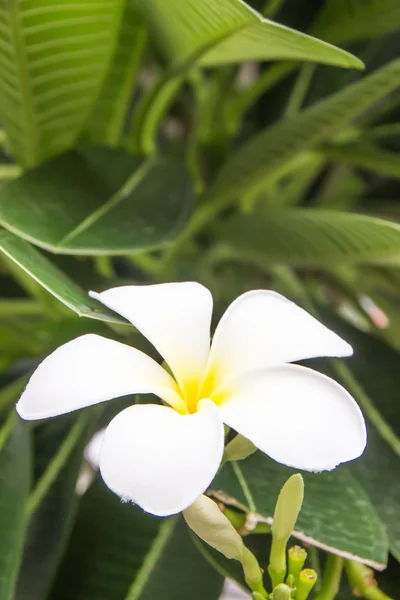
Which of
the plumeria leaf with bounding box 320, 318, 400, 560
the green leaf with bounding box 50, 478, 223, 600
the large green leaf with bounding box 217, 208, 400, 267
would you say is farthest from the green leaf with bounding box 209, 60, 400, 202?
the green leaf with bounding box 50, 478, 223, 600

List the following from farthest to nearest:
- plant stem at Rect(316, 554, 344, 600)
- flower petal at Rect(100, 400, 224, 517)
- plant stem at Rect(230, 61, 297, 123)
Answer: plant stem at Rect(230, 61, 297, 123) < plant stem at Rect(316, 554, 344, 600) < flower petal at Rect(100, 400, 224, 517)

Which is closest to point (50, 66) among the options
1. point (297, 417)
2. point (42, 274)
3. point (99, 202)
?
point (99, 202)

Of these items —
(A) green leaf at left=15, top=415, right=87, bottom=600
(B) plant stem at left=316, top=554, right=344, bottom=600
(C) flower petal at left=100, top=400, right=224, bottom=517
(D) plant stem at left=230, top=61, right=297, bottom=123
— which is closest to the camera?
(C) flower petal at left=100, top=400, right=224, bottom=517

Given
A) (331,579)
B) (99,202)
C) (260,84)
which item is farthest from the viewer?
(260,84)

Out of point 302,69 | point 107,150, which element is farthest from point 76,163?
point 302,69

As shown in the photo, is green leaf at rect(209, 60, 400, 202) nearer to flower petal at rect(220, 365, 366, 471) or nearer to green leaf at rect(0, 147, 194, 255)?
green leaf at rect(0, 147, 194, 255)

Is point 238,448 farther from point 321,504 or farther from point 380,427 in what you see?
point 380,427

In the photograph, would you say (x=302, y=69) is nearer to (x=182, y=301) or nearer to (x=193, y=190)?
(x=193, y=190)
